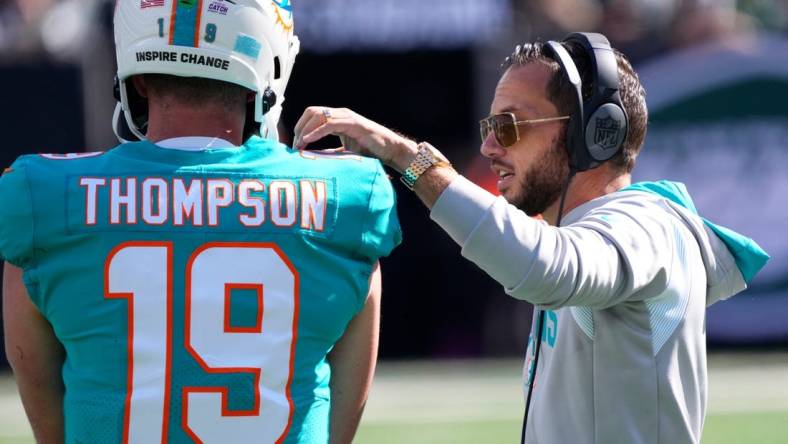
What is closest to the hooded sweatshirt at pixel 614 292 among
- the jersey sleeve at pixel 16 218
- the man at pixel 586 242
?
the man at pixel 586 242

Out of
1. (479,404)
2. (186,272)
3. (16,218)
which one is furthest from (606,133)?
(479,404)

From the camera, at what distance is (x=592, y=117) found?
3.12 m

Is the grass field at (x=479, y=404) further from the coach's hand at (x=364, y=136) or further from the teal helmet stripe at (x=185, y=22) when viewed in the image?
the teal helmet stripe at (x=185, y=22)

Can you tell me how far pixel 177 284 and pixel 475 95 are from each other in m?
8.79

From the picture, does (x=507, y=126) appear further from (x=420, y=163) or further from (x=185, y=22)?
(x=185, y=22)

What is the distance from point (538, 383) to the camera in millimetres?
3115

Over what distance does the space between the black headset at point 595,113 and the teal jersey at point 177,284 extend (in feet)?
2.80

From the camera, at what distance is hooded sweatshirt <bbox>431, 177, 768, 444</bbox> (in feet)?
8.42

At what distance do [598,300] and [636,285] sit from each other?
3.6 inches

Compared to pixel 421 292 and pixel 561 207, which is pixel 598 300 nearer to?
pixel 561 207

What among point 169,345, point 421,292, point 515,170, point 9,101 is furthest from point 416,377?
point 169,345

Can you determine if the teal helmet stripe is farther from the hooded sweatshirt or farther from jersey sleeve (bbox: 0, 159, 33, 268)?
the hooded sweatshirt

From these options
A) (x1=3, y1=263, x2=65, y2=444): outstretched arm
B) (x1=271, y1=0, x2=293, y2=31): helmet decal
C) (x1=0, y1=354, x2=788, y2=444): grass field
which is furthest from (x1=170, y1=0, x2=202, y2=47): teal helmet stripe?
(x1=0, y1=354, x2=788, y2=444): grass field

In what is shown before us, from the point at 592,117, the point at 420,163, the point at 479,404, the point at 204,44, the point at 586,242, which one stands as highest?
the point at 204,44
